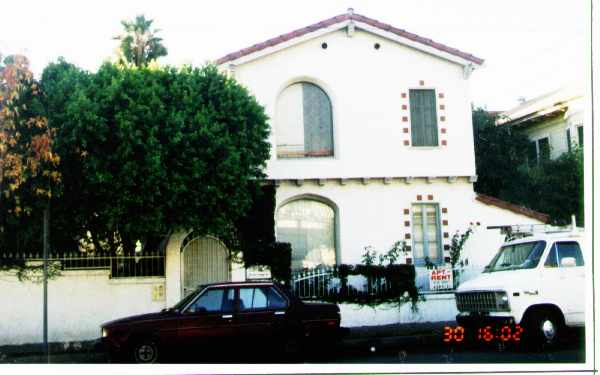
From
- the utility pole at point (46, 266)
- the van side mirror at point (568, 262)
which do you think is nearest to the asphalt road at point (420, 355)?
the utility pole at point (46, 266)

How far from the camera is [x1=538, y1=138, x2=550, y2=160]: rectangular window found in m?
20.8

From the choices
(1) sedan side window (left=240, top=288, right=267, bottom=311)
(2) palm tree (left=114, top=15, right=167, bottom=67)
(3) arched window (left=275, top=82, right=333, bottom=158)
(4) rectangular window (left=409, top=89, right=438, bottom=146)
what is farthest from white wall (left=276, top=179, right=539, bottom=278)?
(2) palm tree (left=114, top=15, right=167, bottom=67)

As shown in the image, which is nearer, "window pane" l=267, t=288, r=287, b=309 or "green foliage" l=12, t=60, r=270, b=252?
"window pane" l=267, t=288, r=287, b=309

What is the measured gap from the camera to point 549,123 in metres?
20.4

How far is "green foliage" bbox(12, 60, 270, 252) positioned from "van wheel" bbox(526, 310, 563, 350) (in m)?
6.71

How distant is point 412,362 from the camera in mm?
12625

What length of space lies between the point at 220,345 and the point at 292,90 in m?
9.07

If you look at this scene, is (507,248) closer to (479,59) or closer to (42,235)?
(479,59)

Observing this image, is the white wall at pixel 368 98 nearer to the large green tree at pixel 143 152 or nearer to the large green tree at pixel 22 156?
the large green tree at pixel 143 152

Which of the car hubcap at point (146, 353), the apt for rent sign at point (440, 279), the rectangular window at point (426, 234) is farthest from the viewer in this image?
the rectangular window at point (426, 234)

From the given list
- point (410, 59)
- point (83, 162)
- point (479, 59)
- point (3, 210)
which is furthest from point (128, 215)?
point (479, 59)

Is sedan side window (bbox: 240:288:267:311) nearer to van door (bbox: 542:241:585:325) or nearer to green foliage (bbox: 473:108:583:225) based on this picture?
van door (bbox: 542:241:585:325)

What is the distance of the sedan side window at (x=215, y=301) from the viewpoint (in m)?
13.0

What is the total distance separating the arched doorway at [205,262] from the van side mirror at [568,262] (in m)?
8.04
